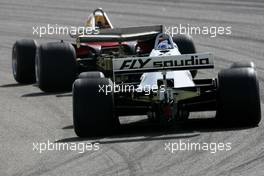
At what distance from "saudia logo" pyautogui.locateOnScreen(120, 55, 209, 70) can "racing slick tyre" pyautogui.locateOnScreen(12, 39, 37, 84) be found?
253 inches

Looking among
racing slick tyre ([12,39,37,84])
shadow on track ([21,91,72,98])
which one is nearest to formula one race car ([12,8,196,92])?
racing slick tyre ([12,39,37,84])

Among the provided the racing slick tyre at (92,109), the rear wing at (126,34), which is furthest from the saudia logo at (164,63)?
the rear wing at (126,34)

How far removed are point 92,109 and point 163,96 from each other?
104 cm

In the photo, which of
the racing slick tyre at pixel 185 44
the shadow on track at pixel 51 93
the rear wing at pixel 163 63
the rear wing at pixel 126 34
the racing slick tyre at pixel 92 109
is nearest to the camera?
the racing slick tyre at pixel 92 109

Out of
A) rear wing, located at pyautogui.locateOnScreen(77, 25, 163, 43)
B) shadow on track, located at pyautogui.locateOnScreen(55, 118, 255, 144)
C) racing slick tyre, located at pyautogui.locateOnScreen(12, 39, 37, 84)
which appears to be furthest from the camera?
racing slick tyre, located at pyautogui.locateOnScreen(12, 39, 37, 84)

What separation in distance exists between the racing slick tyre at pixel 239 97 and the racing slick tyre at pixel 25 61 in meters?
7.24

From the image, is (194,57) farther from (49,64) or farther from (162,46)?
(49,64)

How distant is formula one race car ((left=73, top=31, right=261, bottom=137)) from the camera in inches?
574

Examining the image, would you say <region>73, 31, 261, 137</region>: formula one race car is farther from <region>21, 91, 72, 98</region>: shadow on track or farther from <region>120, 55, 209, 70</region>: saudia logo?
<region>21, 91, 72, 98</region>: shadow on track

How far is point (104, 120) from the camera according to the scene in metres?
14.6

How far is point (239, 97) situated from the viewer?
1459 centimetres

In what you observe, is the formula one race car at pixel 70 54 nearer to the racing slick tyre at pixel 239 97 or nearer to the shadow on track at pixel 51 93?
the shadow on track at pixel 51 93

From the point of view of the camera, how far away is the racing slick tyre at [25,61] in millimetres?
21219

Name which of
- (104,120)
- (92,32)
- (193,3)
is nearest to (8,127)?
(104,120)
